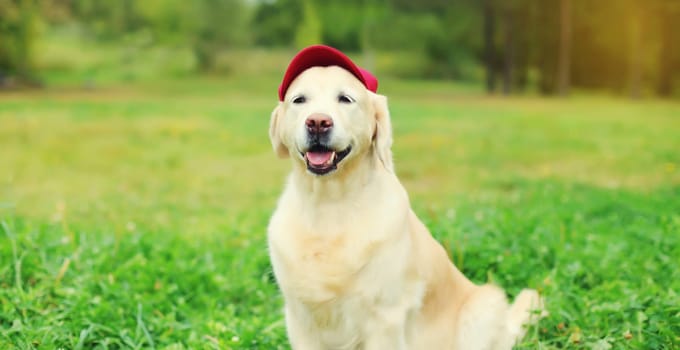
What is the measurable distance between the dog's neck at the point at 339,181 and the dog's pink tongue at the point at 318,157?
0.52 ft

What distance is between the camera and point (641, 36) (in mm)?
27031

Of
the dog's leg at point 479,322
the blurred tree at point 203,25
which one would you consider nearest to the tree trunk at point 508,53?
the blurred tree at point 203,25

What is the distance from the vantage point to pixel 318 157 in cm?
287

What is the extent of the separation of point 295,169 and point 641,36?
1059 inches

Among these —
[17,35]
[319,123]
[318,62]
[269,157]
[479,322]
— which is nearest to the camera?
[319,123]

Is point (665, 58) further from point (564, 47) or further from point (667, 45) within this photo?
point (564, 47)

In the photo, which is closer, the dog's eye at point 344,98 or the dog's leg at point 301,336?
the dog's eye at point 344,98

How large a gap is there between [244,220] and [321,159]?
4216 millimetres

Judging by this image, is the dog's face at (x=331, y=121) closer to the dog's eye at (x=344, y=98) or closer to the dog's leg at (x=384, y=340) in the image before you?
the dog's eye at (x=344, y=98)

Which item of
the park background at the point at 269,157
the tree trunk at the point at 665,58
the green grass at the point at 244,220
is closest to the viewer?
the green grass at the point at 244,220

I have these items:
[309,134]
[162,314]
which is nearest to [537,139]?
[162,314]

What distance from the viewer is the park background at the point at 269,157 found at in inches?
169

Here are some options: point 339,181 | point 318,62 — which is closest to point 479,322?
point 339,181

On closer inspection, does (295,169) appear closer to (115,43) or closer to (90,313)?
(90,313)
